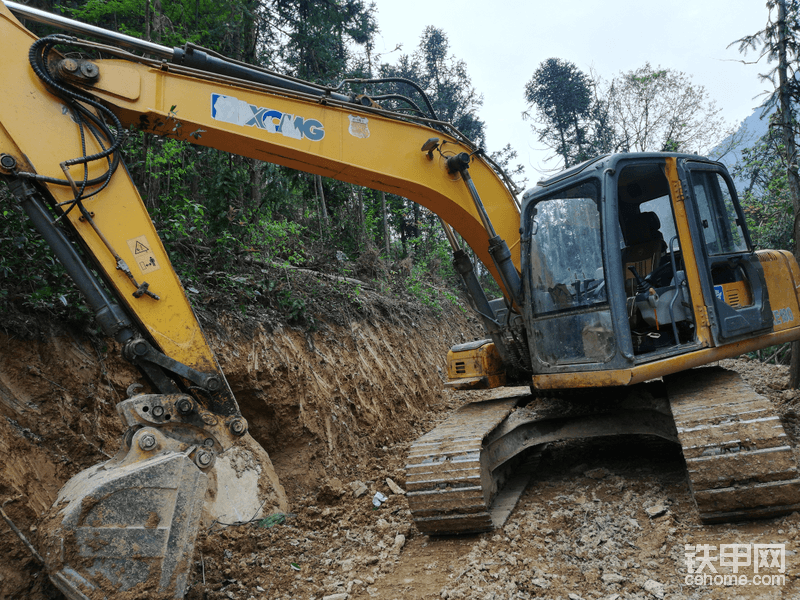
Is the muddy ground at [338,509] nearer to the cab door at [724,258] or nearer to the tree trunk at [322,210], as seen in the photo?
the cab door at [724,258]

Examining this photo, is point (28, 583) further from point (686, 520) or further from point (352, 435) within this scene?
point (686, 520)

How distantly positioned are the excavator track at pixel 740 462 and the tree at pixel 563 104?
28.2m

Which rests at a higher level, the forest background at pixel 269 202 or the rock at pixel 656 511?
the forest background at pixel 269 202

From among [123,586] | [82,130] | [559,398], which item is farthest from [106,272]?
[559,398]

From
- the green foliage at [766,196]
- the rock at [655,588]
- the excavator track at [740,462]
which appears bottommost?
the rock at [655,588]

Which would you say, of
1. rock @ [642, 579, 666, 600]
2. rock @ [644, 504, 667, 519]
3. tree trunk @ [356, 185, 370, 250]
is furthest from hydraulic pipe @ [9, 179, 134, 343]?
tree trunk @ [356, 185, 370, 250]

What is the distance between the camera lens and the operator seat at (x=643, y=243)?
192 inches

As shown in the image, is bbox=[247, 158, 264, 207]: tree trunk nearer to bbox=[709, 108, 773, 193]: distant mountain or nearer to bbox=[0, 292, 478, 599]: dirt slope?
bbox=[0, 292, 478, 599]: dirt slope

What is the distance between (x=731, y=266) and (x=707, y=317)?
2.33ft

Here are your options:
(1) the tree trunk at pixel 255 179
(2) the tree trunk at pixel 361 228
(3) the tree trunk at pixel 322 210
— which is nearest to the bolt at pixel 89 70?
(1) the tree trunk at pixel 255 179

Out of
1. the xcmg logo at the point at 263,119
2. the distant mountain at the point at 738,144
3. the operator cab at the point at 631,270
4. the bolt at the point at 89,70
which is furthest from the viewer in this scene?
the distant mountain at the point at 738,144

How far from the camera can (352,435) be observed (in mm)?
6398

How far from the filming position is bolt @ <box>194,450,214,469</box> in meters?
3.06

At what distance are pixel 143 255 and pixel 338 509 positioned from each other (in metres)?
2.77
